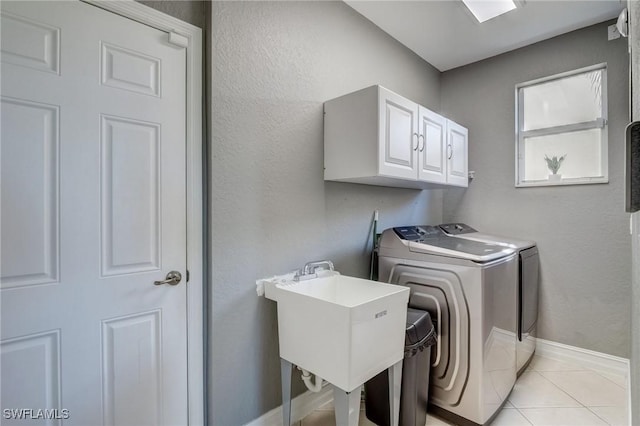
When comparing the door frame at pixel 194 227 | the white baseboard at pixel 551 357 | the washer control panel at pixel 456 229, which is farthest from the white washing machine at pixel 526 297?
the door frame at pixel 194 227

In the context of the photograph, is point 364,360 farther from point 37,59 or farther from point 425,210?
point 425,210

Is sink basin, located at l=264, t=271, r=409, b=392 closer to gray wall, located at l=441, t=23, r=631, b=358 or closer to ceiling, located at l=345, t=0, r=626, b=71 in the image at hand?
gray wall, located at l=441, t=23, r=631, b=358

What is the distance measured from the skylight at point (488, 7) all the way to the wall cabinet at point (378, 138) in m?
0.81

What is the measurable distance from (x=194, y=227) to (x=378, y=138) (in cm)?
117

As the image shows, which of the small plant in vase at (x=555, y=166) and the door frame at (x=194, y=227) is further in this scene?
the small plant in vase at (x=555, y=166)

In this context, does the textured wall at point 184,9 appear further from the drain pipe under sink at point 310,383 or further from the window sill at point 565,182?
the window sill at point 565,182

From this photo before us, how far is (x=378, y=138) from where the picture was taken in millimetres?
1787

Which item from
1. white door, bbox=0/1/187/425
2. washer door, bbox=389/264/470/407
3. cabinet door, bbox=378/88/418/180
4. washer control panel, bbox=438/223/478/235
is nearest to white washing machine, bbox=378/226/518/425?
washer door, bbox=389/264/470/407

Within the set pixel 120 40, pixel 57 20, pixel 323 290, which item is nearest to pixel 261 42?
pixel 120 40

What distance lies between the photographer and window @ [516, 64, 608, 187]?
2.51 metres

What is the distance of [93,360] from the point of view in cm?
123

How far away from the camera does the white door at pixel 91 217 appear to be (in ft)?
3.54

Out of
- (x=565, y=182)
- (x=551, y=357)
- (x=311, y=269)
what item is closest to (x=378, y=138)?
(x=311, y=269)

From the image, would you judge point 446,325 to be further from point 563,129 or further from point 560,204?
point 563,129
